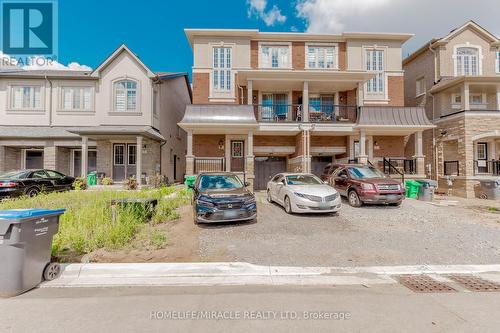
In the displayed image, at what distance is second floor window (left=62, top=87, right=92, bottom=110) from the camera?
1773 centimetres

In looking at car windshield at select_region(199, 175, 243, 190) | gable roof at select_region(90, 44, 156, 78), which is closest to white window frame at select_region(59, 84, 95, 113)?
gable roof at select_region(90, 44, 156, 78)

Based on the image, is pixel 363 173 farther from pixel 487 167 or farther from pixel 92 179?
pixel 92 179

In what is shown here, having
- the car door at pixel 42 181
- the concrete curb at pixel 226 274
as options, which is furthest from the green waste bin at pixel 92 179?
the concrete curb at pixel 226 274

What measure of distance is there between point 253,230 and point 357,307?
3.85m

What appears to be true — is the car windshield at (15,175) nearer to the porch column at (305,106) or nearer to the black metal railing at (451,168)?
the porch column at (305,106)

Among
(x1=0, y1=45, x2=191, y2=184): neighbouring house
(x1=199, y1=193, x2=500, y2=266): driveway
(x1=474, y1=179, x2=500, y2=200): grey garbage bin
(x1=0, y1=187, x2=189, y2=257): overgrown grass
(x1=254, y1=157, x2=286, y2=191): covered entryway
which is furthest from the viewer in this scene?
(x1=254, y1=157, x2=286, y2=191): covered entryway

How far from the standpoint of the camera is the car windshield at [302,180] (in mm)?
9706

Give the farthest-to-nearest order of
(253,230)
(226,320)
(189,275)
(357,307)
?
(253,230), (189,275), (357,307), (226,320)

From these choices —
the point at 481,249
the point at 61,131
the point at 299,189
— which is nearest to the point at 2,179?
the point at 61,131

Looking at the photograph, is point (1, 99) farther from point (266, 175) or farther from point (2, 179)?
point (266, 175)

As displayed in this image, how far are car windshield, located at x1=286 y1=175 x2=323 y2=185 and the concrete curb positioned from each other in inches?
201

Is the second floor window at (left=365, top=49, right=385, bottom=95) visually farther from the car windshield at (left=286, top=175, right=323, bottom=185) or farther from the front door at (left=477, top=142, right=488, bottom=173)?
the car windshield at (left=286, top=175, right=323, bottom=185)

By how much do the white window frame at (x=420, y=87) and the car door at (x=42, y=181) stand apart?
25.7 m

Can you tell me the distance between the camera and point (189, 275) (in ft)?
14.6
